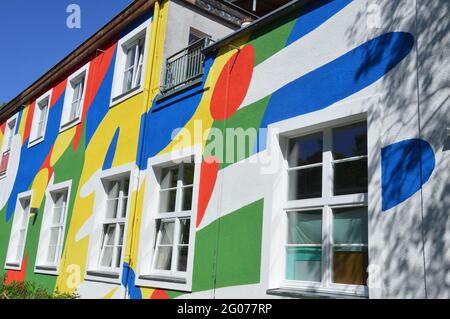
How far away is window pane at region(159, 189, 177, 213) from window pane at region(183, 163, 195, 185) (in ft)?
1.08

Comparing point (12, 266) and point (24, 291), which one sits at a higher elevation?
point (12, 266)

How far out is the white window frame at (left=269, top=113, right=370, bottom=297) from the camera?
189 inches

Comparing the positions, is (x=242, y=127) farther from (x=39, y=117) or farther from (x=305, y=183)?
(x=39, y=117)

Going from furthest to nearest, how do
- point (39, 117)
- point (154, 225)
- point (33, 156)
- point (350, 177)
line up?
point (39, 117)
point (33, 156)
point (154, 225)
point (350, 177)

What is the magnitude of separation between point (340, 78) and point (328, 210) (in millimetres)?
1475

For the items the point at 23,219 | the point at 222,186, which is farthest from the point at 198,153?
the point at 23,219

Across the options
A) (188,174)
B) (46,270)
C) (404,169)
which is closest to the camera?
(404,169)

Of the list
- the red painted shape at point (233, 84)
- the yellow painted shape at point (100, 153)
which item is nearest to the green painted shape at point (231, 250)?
the red painted shape at point (233, 84)

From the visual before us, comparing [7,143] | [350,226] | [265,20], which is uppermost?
[7,143]

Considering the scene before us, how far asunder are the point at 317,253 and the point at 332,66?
83.6 inches

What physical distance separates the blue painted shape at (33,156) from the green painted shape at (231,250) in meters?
7.52

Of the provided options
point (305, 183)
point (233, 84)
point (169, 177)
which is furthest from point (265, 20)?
point (169, 177)

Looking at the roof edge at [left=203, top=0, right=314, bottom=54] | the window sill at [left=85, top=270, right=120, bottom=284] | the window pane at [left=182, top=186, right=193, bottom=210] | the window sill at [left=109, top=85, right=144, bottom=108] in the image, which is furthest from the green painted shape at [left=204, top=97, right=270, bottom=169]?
the window sill at [left=85, top=270, right=120, bottom=284]

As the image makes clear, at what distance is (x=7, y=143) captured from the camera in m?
17.0
